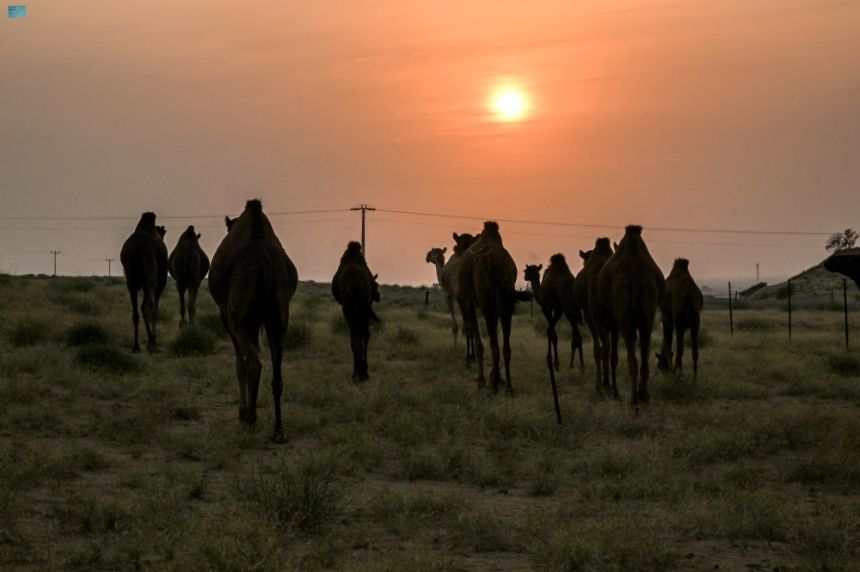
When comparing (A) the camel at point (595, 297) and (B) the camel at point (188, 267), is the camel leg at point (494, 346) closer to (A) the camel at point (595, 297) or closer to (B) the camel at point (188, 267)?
(A) the camel at point (595, 297)

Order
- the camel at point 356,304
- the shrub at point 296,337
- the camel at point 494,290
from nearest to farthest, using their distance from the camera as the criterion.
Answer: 1. the camel at point 494,290
2. the camel at point 356,304
3. the shrub at point 296,337

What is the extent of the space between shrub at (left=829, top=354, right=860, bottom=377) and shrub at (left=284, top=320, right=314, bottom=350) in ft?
37.3

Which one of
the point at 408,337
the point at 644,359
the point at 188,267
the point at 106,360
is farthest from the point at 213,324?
the point at 644,359

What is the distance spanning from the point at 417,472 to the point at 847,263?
4.70 metres

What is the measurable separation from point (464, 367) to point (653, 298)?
6.61 meters

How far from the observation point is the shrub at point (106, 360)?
17094mm

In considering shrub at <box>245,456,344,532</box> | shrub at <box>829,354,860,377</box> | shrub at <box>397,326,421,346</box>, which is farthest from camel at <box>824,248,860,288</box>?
shrub at <box>397,326,421,346</box>

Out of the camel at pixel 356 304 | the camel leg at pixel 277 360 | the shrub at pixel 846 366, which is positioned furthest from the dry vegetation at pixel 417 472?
the shrub at pixel 846 366

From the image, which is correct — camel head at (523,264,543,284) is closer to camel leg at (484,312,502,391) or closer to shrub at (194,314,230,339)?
camel leg at (484,312,502,391)

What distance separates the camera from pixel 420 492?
8.87 meters

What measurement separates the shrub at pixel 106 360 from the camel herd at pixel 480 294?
8.67 ft

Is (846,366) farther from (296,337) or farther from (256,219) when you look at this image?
(256,219)

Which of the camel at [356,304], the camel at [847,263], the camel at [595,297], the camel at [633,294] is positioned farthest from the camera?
the camel at [356,304]

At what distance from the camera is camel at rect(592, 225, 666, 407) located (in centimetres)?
1380
